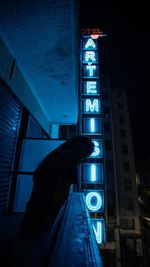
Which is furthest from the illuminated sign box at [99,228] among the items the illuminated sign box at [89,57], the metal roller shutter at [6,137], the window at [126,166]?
the window at [126,166]

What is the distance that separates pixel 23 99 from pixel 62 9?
8.79 feet

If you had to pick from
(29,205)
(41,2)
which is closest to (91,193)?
(29,205)

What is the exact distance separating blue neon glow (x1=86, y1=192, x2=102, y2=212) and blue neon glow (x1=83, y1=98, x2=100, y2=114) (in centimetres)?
482

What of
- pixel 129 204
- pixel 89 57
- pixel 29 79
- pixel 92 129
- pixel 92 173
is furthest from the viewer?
pixel 129 204

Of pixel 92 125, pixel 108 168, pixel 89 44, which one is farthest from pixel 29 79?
pixel 108 168

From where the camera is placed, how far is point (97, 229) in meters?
7.52

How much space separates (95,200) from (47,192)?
6123 mm

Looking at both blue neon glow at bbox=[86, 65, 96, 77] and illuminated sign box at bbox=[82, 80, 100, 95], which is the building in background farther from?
blue neon glow at bbox=[86, 65, 96, 77]

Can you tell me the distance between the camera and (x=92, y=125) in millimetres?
8672

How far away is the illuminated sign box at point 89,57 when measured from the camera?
9.45m

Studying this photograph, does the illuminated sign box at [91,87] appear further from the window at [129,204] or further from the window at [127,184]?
the window at [129,204]

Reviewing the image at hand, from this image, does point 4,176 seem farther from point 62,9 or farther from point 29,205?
point 62,9

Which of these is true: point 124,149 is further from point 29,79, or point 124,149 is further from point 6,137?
point 6,137

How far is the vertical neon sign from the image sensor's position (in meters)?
7.43
